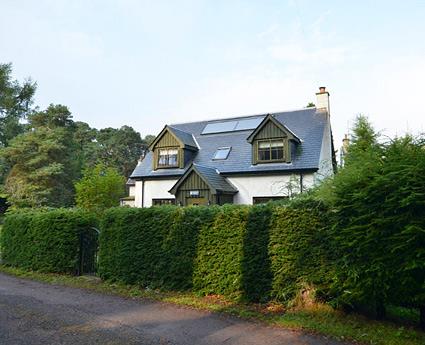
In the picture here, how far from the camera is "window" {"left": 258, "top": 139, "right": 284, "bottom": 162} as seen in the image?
20.1 meters

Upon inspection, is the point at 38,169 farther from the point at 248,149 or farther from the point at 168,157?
the point at 248,149

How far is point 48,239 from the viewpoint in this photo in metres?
11.3

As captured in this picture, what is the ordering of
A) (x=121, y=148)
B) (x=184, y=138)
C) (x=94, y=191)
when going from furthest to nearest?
1. (x=121, y=148)
2. (x=184, y=138)
3. (x=94, y=191)

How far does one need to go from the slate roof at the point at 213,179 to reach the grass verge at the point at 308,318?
34.4 ft

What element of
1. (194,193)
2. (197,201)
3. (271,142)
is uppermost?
(271,142)

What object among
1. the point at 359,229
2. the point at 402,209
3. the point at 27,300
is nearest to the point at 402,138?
the point at 402,209

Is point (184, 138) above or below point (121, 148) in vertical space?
below

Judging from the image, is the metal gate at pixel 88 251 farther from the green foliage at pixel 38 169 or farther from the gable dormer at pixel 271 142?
the green foliage at pixel 38 169

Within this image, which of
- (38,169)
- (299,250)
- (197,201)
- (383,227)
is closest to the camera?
(383,227)

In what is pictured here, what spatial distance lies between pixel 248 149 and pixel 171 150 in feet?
17.2

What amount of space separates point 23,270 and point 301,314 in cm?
976

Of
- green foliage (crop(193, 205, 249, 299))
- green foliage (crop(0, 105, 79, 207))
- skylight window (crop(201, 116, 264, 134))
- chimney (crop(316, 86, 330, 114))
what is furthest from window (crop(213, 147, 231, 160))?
green foliage (crop(0, 105, 79, 207))

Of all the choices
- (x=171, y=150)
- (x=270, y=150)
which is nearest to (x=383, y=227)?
(x=270, y=150)

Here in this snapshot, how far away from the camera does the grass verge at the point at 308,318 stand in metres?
5.48
